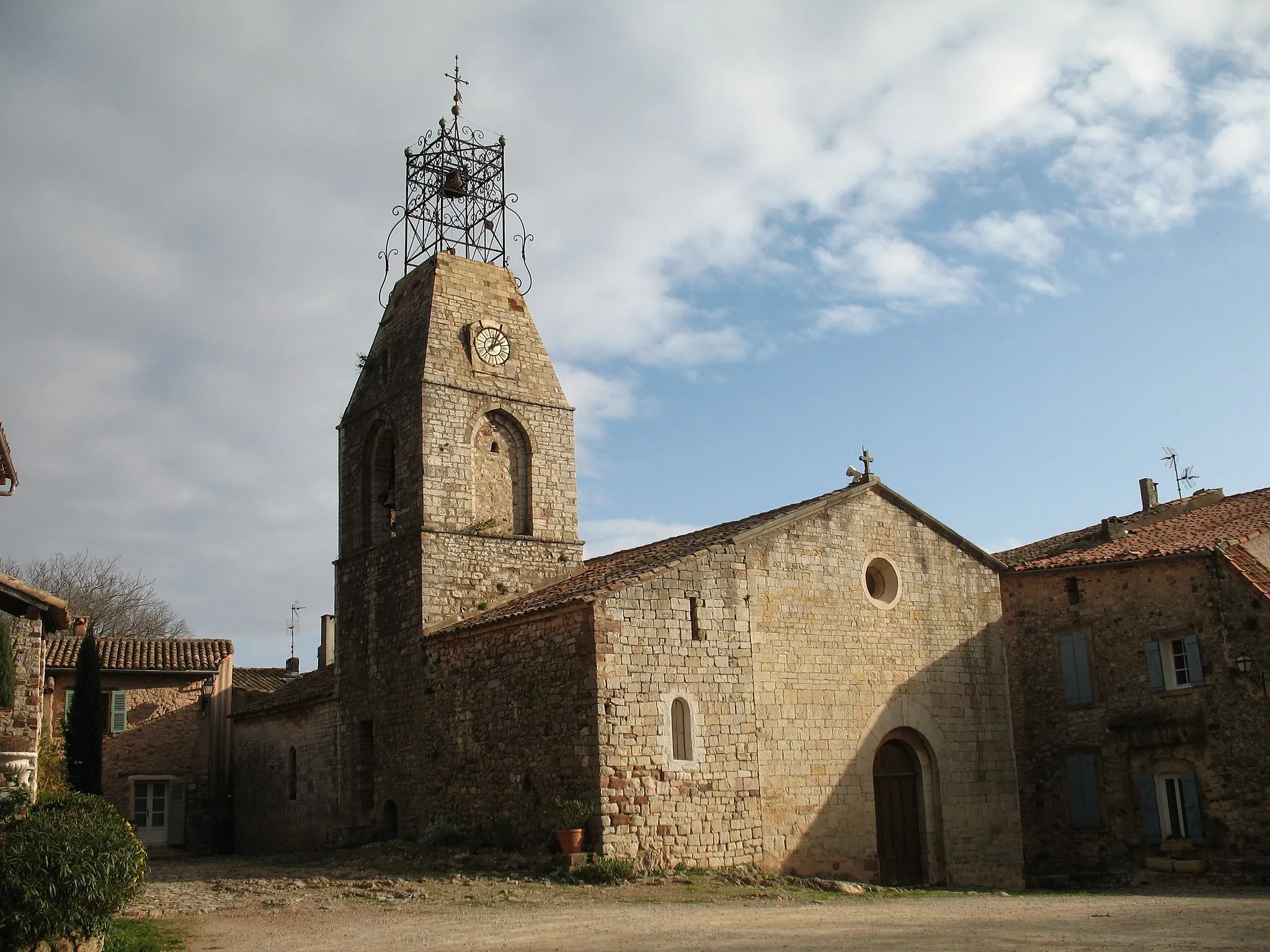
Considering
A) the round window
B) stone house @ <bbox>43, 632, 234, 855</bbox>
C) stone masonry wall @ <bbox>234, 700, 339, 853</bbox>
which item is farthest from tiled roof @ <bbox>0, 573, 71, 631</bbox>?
the round window

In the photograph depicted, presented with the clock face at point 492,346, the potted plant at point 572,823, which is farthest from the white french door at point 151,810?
the potted plant at point 572,823

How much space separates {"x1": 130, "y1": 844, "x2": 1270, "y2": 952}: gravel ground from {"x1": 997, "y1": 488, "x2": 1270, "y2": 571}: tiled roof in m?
5.56

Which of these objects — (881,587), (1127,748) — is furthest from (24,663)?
(1127,748)

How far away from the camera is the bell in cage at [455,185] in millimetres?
26103

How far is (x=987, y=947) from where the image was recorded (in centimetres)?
1071

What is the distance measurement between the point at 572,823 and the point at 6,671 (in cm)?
761

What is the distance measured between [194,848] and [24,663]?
13.5 meters

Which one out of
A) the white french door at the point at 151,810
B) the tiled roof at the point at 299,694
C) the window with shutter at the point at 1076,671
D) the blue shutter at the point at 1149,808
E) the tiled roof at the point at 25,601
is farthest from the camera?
the white french door at the point at 151,810

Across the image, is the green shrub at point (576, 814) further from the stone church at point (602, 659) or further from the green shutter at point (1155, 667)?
the green shutter at point (1155, 667)

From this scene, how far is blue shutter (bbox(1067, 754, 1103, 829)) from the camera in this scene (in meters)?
20.6

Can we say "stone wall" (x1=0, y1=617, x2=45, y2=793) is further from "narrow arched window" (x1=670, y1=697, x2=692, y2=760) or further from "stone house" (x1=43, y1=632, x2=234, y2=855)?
"stone house" (x1=43, y1=632, x2=234, y2=855)

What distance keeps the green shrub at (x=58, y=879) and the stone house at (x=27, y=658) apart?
3.79 metres

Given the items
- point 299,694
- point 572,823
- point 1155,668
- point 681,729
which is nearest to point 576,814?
point 572,823

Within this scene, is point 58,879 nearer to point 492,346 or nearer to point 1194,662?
point 492,346
